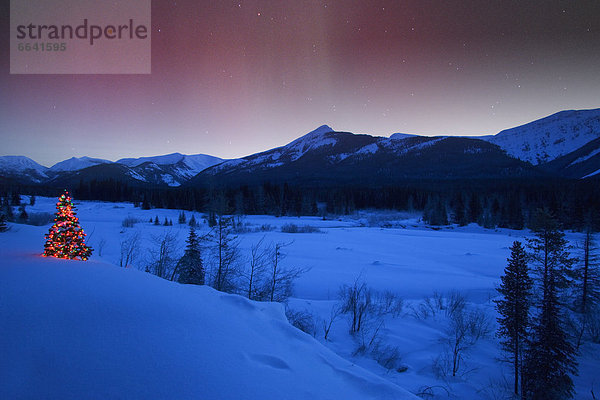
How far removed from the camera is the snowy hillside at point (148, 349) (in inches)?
87.8

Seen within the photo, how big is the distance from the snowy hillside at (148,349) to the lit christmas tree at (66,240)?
2672 mm

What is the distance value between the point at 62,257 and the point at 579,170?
827 feet

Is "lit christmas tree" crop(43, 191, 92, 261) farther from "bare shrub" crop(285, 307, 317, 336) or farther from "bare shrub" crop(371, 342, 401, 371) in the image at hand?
"bare shrub" crop(371, 342, 401, 371)

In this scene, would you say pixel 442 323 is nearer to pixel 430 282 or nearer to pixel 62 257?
pixel 430 282

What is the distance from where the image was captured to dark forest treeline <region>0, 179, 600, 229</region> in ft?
173

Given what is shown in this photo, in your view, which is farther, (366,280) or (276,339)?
(366,280)

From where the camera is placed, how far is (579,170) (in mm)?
171625

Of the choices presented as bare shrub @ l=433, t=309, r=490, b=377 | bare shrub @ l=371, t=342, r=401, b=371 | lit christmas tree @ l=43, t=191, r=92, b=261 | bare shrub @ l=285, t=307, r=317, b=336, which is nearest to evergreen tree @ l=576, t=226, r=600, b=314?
bare shrub @ l=433, t=309, r=490, b=377

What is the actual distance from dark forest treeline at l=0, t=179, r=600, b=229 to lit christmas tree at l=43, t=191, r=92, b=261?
32708mm

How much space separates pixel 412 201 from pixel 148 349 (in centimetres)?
8818

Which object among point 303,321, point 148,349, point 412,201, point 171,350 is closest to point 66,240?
point 148,349

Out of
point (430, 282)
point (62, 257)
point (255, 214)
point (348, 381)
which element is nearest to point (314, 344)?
point (348, 381)

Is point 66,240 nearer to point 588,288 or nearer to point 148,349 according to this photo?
point 148,349

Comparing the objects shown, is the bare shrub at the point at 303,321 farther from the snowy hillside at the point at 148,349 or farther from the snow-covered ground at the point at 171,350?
the snowy hillside at the point at 148,349
